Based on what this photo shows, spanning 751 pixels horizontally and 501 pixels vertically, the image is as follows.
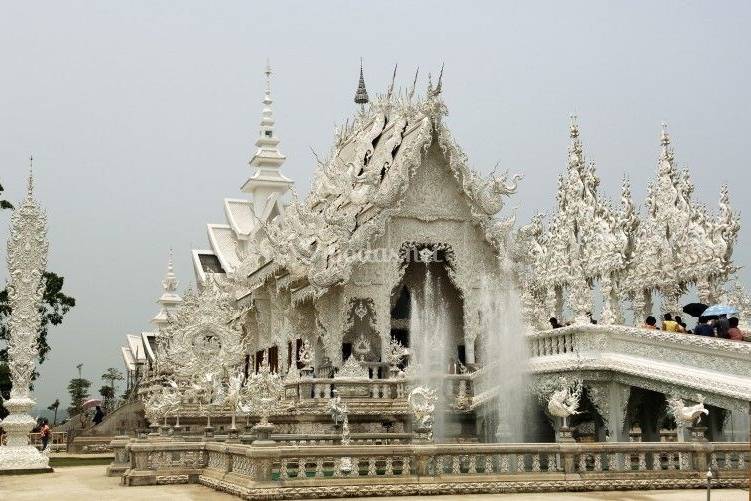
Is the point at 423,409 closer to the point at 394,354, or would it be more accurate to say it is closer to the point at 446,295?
the point at 394,354

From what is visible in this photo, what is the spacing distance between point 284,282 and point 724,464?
15044 mm

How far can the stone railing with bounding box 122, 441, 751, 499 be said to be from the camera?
1294cm

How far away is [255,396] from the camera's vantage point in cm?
2052

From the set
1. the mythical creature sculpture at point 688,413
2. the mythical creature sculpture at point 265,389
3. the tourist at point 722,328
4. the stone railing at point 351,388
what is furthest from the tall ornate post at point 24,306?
the tourist at point 722,328

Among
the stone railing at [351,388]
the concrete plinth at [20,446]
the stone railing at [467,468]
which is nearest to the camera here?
the stone railing at [467,468]

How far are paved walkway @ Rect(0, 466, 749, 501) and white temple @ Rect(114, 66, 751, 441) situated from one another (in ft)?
10.3

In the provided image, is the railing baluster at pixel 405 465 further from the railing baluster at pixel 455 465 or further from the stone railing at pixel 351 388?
the stone railing at pixel 351 388

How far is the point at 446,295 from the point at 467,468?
525 inches

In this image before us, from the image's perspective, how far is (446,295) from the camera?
2698 cm

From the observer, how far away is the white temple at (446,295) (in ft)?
60.7

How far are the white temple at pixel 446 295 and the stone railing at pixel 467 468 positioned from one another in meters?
1.95

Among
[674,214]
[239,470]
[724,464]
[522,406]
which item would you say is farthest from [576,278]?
[239,470]

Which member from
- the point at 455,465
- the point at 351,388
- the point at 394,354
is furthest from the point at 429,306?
the point at 455,465

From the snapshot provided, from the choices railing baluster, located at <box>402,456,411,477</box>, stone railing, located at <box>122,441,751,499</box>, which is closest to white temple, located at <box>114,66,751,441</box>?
stone railing, located at <box>122,441,751,499</box>
